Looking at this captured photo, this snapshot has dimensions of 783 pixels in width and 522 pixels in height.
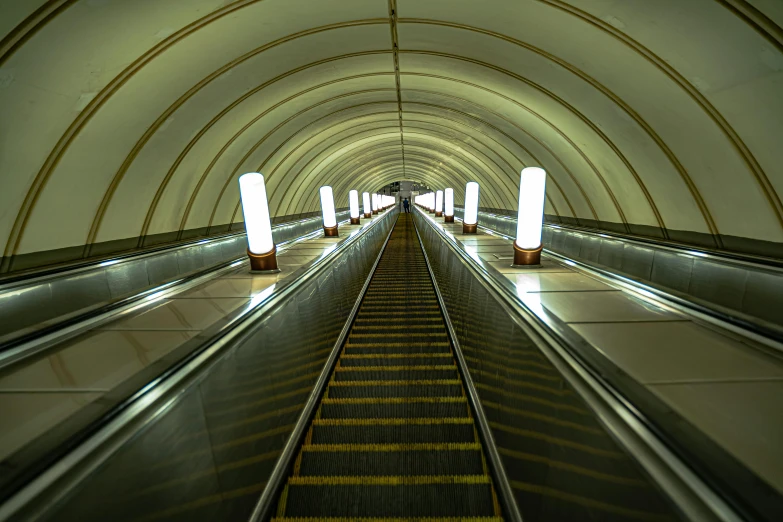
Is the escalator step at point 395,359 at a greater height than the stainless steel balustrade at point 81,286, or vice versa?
the stainless steel balustrade at point 81,286

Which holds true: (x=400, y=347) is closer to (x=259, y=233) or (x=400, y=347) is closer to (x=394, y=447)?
(x=394, y=447)

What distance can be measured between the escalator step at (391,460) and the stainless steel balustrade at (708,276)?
7.69 feet

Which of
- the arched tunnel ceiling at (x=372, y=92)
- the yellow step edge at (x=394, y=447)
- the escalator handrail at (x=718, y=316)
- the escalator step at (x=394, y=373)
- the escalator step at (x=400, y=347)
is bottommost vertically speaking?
the escalator step at (x=400, y=347)

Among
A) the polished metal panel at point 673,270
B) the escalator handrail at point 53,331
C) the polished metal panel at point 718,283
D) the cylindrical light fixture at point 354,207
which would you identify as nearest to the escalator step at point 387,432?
the escalator handrail at point 53,331

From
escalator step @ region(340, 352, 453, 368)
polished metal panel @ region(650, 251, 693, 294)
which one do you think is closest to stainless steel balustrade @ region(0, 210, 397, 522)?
escalator step @ region(340, 352, 453, 368)

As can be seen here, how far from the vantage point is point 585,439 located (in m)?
1.77

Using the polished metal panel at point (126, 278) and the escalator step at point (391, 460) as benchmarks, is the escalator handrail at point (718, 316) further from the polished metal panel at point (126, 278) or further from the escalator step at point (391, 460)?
the polished metal panel at point (126, 278)

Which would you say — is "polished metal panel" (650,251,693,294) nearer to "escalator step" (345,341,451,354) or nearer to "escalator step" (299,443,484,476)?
"escalator step" (345,341,451,354)

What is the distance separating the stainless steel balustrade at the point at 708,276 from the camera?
12.2ft

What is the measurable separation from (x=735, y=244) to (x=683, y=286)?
5.19ft

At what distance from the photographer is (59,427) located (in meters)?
1.57

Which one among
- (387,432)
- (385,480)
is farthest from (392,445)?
(385,480)

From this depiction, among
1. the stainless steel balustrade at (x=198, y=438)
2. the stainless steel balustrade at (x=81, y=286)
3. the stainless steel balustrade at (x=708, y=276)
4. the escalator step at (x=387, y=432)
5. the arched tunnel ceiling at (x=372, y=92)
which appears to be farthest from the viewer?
the arched tunnel ceiling at (x=372, y=92)

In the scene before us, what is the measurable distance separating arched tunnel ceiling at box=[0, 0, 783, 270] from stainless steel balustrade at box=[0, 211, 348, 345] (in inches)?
52.1
